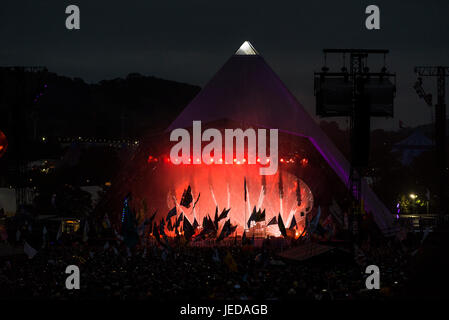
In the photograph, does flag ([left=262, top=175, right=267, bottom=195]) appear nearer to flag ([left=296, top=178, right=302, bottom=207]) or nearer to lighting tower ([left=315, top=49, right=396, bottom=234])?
flag ([left=296, top=178, right=302, bottom=207])

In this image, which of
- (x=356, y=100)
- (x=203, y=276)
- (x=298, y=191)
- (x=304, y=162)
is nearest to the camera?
(x=203, y=276)

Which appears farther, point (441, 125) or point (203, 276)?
point (441, 125)

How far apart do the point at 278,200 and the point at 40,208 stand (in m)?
12.7

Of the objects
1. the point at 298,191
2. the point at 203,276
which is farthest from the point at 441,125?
the point at 203,276

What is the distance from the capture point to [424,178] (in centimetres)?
3922

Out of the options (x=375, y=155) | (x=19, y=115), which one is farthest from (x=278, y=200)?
(x=375, y=155)

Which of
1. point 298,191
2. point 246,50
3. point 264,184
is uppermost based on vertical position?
point 246,50

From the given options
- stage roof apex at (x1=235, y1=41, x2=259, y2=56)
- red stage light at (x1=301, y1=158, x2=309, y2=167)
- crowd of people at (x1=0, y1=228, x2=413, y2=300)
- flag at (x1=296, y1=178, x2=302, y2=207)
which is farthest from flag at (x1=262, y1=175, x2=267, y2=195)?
crowd of people at (x1=0, y1=228, x2=413, y2=300)

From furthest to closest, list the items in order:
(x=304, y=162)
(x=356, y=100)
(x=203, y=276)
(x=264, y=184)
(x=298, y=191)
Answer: (x=264, y=184) < (x=298, y=191) < (x=304, y=162) < (x=356, y=100) < (x=203, y=276)

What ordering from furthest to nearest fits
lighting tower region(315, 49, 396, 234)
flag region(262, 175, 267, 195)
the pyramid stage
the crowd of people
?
flag region(262, 175, 267, 195)
the pyramid stage
lighting tower region(315, 49, 396, 234)
the crowd of people

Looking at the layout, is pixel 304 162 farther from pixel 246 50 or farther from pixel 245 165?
pixel 246 50

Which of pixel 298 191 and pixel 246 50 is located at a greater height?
pixel 246 50

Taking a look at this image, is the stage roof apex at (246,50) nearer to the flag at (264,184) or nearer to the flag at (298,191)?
the flag at (264,184)
